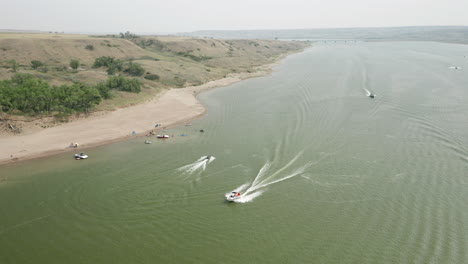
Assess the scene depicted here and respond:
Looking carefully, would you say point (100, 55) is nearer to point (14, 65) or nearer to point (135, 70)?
point (135, 70)

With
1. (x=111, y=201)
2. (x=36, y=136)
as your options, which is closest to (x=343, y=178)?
(x=111, y=201)

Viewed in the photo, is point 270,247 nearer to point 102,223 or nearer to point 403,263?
point 403,263

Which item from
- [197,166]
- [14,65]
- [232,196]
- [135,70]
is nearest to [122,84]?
[135,70]

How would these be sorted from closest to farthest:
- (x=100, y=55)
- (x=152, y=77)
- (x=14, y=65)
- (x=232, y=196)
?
1. (x=232, y=196)
2. (x=14, y=65)
3. (x=152, y=77)
4. (x=100, y=55)

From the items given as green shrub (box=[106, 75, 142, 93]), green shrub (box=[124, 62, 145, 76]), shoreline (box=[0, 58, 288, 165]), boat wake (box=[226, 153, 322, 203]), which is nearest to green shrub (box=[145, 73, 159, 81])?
green shrub (box=[124, 62, 145, 76])

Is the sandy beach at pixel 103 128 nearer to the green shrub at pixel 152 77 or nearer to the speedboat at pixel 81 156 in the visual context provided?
the speedboat at pixel 81 156

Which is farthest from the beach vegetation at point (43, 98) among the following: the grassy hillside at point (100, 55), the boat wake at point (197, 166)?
the boat wake at point (197, 166)
